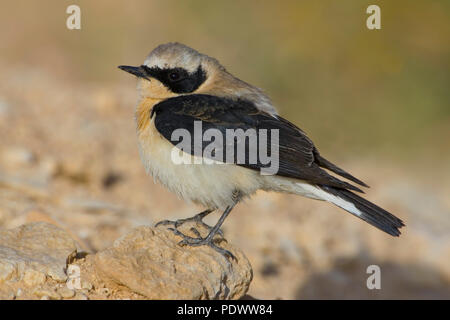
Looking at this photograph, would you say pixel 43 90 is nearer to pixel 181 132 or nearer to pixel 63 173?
pixel 63 173

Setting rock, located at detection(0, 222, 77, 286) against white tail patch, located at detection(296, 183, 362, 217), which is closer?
rock, located at detection(0, 222, 77, 286)

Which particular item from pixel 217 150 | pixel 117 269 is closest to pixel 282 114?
pixel 217 150

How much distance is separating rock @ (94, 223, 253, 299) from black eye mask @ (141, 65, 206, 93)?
150cm

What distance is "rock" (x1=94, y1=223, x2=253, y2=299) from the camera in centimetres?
456

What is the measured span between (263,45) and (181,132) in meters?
7.31

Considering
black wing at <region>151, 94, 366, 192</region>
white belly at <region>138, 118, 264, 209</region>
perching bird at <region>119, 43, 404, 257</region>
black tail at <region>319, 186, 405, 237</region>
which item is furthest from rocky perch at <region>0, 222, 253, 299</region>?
black tail at <region>319, 186, 405, 237</region>

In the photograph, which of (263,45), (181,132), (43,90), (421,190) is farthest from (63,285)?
(263,45)

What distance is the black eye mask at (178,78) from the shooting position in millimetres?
6117

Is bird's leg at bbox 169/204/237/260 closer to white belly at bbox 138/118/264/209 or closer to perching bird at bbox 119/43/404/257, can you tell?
perching bird at bbox 119/43/404/257

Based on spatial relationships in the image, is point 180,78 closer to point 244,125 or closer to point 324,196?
point 244,125

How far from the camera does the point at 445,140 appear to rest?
482 inches

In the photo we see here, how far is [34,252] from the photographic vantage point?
4902mm

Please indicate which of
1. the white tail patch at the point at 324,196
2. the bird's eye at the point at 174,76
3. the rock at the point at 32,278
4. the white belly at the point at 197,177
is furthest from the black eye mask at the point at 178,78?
the rock at the point at 32,278

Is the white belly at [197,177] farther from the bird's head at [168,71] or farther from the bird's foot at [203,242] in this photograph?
the bird's head at [168,71]
